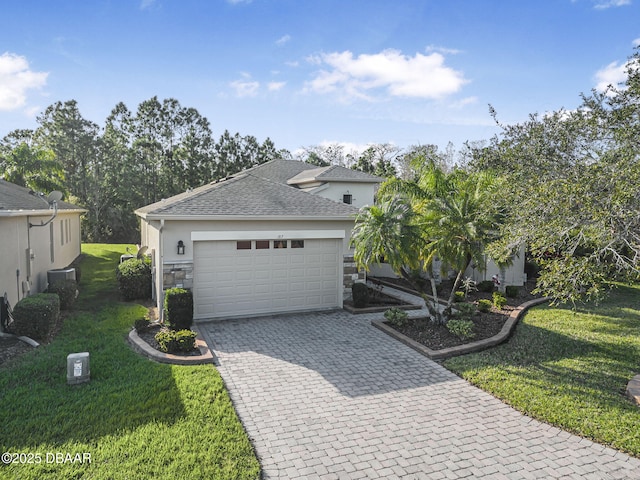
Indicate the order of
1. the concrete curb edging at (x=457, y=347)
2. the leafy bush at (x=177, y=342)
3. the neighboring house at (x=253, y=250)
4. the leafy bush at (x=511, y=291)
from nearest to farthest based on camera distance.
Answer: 1. the leafy bush at (x=177, y=342)
2. the concrete curb edging at (x=457, y=347)
3. the neighboring house at (x=253, y=250)
4. the leafy bush at (x=511, y=291)

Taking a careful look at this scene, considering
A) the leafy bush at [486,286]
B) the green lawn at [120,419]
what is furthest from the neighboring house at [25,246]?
the leafy bush at [486,286]

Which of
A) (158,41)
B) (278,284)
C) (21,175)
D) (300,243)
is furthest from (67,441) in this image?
(21,175)

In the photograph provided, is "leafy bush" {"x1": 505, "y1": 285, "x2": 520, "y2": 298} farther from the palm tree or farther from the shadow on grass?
the shadow on grass

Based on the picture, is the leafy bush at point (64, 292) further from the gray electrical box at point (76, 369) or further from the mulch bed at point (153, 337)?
the gray electrical box at point (76, 369)

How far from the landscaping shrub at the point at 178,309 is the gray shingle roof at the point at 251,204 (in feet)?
7.15

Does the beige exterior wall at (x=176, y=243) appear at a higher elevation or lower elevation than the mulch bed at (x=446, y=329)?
higher

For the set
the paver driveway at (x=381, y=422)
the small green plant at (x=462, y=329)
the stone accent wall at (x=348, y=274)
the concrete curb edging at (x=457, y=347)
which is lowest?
the paver driveway at (x=381, y=422)

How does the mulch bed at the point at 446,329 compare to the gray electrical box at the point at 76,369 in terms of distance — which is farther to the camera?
the mulch bed at the point at 446,329

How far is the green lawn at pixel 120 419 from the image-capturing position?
199 inches

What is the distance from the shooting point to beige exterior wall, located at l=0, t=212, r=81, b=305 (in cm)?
1026

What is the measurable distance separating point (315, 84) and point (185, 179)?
24.6 meters

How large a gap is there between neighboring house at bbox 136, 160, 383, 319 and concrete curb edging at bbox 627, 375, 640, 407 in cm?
754

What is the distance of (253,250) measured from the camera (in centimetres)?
1225

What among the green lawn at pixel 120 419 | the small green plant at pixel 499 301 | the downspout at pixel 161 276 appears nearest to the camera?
the green lawn at pixel 120 419
